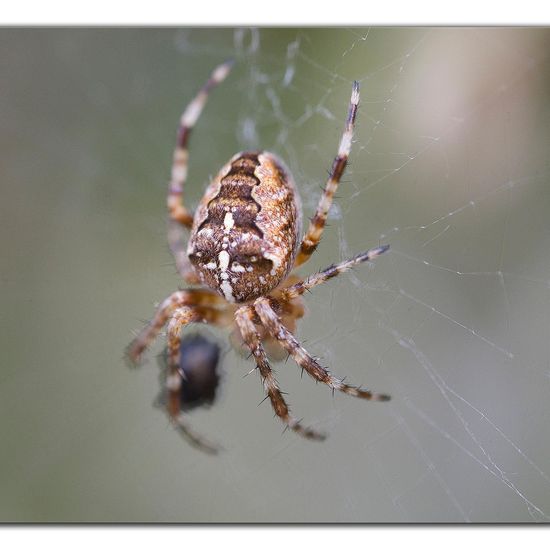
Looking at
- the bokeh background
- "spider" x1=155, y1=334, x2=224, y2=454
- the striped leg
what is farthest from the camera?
the bokeh background

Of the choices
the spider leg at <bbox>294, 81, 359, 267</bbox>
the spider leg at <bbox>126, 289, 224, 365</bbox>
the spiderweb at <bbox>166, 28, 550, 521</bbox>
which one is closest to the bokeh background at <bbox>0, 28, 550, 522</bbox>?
the spiderweb at <bbox>166, 28, 550, 521</bbox>

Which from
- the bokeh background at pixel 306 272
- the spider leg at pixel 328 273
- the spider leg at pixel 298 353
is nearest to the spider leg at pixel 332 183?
the spider leg at pixel 328 273

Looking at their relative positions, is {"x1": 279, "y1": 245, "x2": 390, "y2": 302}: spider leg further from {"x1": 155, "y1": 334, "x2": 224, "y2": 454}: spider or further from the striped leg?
the striped leg

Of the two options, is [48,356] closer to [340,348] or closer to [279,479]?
[279,479]

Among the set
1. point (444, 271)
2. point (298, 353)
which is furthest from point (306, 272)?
point (444, 271)

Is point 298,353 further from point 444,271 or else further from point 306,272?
point 444,271

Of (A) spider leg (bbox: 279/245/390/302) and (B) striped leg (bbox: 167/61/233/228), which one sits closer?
(A) spider leg (bbox: 279/245/390/302)

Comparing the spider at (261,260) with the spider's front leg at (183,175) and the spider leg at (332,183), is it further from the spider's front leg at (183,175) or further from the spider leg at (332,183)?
the spider's front leg at (183,175)
